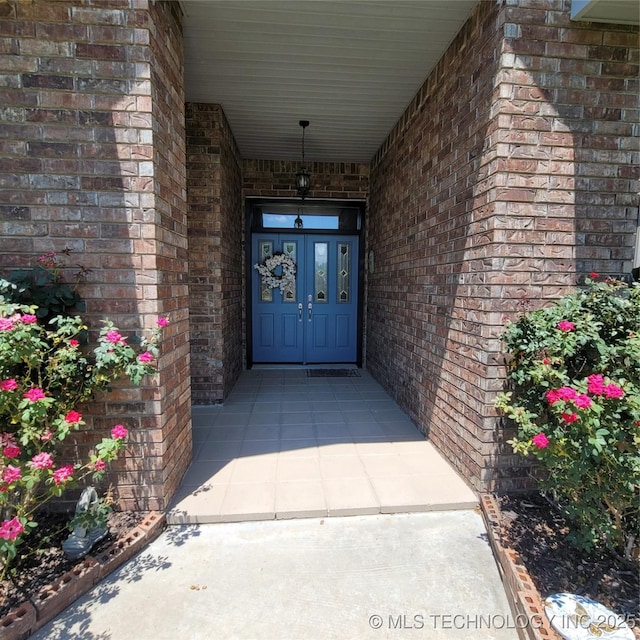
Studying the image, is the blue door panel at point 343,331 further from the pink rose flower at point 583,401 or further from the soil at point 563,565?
the pink rose flower at point 583,401

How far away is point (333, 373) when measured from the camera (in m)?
4.95

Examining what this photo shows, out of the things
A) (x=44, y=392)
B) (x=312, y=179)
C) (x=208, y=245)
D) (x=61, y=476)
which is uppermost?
(x=312, y=179)

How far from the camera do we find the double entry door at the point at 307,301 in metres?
5.27

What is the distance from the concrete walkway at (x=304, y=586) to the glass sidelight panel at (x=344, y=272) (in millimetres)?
3739

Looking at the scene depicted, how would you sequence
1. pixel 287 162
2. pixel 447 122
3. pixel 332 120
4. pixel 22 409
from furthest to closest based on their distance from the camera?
pixel 287 162, pixel 332 120, pixel 447 122, pixel 22 409

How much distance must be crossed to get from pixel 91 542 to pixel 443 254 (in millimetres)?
2701

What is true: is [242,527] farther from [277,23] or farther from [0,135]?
[277,23]

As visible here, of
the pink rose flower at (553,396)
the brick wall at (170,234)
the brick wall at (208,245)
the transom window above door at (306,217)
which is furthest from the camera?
the transom window above door at (306,217)

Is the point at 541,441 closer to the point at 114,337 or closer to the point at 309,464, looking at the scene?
the point at 309,464

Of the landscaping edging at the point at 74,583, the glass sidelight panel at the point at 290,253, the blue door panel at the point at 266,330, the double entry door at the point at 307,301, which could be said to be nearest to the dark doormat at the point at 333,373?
the double entry door at the point at 307,301

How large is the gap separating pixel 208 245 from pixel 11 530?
272 centimetres

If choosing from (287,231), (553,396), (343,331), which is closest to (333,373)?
(343,331)

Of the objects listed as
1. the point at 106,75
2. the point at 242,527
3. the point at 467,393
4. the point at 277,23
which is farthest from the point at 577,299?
the point at 106,75

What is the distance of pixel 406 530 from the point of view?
74.8 inches
